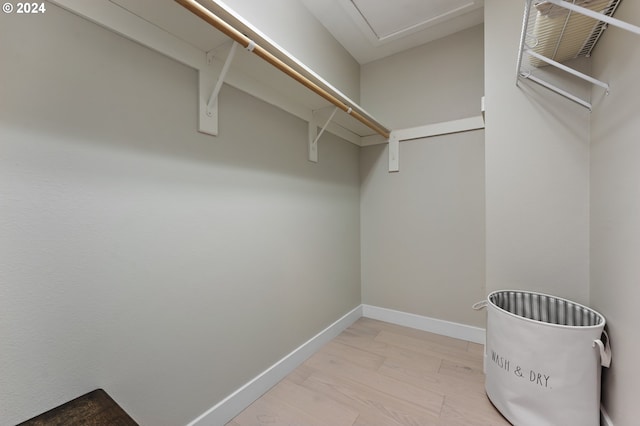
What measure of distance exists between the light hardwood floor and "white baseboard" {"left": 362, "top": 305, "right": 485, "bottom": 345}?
7 cm

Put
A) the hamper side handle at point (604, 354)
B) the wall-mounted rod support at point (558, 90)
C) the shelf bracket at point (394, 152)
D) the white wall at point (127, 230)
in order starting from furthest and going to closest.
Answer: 1. the shelf bracket at point (394, 152)
2. the wall-mounted rod support at point (558, 90)
3. the hamper side handle at point (604, 354)
4. the white wall at point (127, 230)

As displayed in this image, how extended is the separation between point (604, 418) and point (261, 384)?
156 centimetres

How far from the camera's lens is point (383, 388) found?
146cm

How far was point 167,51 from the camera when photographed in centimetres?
100

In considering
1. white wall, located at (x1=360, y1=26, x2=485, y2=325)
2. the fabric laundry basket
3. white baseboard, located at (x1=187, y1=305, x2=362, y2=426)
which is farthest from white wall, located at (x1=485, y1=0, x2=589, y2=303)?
white baseboard, located at (x1=187, y1=305, x2=362, y2=426)

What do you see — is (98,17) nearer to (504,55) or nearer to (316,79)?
(316,79)

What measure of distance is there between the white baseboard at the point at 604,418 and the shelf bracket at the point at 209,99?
2.07 meters

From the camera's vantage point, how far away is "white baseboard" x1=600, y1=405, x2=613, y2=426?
41.6 inches

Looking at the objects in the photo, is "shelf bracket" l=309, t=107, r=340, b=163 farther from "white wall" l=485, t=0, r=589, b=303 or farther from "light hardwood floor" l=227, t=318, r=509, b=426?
"light hardwood floor" l=227, t=318, r=509, b=426

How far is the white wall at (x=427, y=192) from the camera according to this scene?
77.1 inches

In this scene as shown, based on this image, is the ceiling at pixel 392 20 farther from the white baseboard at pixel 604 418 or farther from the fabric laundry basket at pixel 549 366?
the white baseboard at pixel 604 418

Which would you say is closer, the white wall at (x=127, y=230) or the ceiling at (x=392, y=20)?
the white wall at (x=127, y=230)

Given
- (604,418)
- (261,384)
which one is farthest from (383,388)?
(604,418)

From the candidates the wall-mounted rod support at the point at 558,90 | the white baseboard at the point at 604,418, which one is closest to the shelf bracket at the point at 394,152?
the wall-mounted rod support at the point at 558,90
